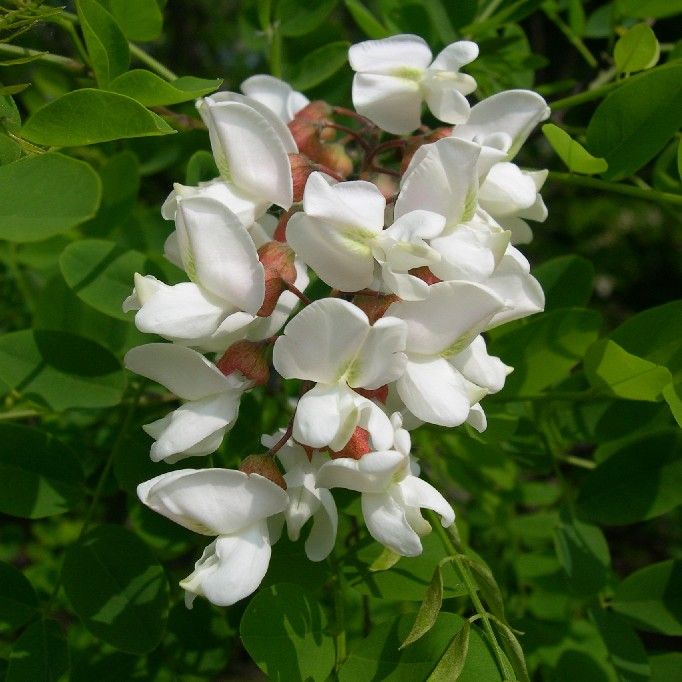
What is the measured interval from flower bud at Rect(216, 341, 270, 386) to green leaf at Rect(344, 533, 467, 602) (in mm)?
185

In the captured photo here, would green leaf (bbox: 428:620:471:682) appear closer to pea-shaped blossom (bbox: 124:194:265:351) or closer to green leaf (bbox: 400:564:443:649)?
green leaf (bbox: 400:564:443:649)

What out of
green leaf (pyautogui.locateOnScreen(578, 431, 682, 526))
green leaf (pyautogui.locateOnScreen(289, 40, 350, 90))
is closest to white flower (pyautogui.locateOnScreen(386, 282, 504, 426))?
green leaf (pyautogui.locateOnScreen(578, 431, 682, 526))

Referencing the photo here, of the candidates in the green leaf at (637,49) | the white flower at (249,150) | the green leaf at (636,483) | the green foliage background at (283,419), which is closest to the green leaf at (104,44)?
the green foliage background at (283,419)

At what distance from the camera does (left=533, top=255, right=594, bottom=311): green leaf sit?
839mm

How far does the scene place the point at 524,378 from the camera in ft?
2.52

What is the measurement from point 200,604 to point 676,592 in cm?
44

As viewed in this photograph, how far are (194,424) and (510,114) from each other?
338mm

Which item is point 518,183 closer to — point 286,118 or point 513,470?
point 286,118

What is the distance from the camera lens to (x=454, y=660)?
542 millimetres

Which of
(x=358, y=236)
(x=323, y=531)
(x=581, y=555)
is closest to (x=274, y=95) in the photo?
(x=358, y=236)

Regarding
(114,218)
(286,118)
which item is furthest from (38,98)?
(286,118)

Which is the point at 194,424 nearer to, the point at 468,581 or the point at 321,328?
the point at 321,328

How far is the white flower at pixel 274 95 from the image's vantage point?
0.78 meters

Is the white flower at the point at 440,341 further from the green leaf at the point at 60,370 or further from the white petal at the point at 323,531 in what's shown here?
the green leaf at the point at 60,370
